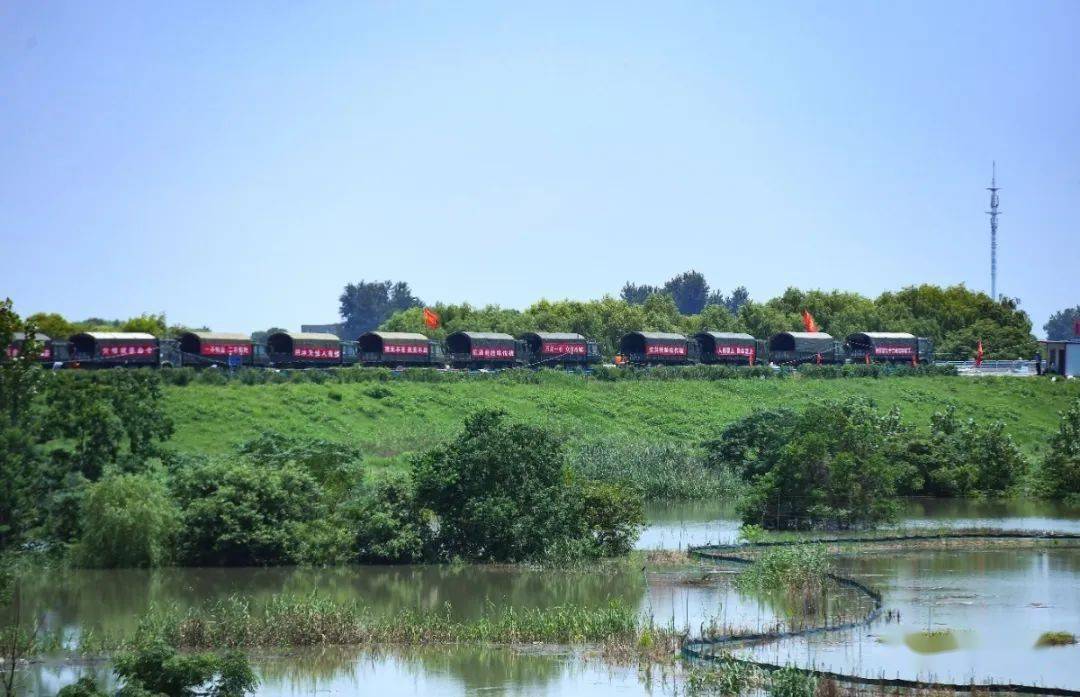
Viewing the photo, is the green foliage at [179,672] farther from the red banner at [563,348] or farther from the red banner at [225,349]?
the red banner at [563,348]

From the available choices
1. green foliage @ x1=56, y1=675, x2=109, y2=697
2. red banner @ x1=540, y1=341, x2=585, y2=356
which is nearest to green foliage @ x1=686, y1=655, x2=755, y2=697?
green foliage @ x1=56, y1=675, x2=109, y2=697

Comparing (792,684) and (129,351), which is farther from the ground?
(129,351)

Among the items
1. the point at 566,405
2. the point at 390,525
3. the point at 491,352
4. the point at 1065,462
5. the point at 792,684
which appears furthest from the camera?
the point at 491,352

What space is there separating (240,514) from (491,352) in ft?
153

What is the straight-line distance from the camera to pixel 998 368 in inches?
3866

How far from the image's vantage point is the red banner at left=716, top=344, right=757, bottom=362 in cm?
9503

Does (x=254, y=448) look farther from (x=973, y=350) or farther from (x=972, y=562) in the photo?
(x=973, y=350)

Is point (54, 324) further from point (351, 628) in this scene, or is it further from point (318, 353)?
point (351, 628)

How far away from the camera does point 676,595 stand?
1393 inches

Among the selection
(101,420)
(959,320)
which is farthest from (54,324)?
(959,320)

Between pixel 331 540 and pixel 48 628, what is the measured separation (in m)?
10.1

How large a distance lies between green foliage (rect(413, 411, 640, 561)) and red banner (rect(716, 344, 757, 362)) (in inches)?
2124

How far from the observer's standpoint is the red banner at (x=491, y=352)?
280 ft

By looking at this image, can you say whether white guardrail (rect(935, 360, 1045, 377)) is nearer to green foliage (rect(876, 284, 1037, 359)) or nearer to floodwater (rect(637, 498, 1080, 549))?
green foliage (rect(876, 284, 1037, 359))
